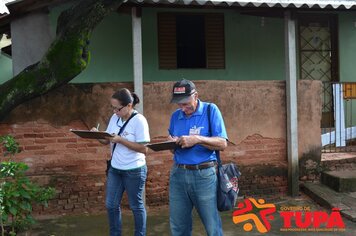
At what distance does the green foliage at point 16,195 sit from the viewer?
4.65m

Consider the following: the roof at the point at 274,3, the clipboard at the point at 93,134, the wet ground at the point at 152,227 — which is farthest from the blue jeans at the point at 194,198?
the roof at the point at 274,3

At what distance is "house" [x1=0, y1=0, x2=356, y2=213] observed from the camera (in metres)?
6.10


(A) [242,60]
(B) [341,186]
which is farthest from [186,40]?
(B) [341,186]

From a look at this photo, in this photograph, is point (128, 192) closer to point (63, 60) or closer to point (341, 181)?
point (63, 60)

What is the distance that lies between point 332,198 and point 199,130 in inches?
143

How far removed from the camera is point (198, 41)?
880 centimetres

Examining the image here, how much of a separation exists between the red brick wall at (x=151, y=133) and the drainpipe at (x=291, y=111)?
0.38ft

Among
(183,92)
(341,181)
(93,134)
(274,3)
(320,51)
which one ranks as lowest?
(341,181)

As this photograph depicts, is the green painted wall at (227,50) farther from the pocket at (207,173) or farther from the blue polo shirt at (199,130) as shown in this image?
the pocket at (207,173)

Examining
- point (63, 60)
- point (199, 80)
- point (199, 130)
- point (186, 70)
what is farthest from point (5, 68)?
point (199, 130)

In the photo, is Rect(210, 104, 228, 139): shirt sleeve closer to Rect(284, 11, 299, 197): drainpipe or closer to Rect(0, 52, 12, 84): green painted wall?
Rect(284, 11, 299, 197): drainpipe

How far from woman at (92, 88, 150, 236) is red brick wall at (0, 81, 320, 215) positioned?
1.86 meters

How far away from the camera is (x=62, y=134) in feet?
19.9

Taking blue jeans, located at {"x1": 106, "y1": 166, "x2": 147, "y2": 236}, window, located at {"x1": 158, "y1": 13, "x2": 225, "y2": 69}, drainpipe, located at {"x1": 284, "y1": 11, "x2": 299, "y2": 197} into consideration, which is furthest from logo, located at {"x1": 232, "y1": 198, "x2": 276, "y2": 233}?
window, located at {"x1": 158, "y1": 13, "x2": 225, "y2": 69}
